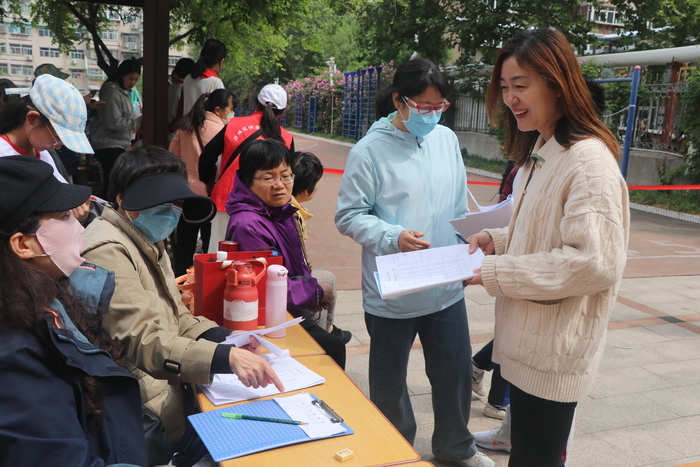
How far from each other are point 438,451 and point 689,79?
11.0 meters

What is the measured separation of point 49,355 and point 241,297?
1.12m

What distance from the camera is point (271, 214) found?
3.20 m

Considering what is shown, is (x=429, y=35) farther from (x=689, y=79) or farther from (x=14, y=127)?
(x=14, y=127)

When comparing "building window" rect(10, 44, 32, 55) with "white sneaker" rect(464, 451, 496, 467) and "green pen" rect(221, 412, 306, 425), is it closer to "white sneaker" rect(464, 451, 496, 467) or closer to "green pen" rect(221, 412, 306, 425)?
"white sneaker" rect(464, 451, 496, 467)

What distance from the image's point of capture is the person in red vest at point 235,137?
470 cm

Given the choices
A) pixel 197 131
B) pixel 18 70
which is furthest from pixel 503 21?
pixel 18 70

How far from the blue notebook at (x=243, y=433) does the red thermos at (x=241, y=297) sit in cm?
69

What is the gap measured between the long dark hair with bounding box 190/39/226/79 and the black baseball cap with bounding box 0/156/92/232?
4.48 metres

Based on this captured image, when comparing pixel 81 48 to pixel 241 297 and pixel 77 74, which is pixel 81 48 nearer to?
pixel 77 74

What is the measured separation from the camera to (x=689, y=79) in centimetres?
1144

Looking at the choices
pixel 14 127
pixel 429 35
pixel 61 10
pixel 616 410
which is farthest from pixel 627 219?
pixel 429 35

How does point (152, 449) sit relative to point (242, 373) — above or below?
below

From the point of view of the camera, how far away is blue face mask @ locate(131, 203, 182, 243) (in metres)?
2.36

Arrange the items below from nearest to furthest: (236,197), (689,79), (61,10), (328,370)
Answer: (328,370) → (236,197) → (61,10) → (689,79)
